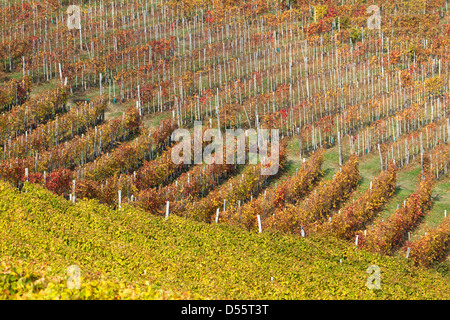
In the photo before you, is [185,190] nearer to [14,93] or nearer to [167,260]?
[167,260]

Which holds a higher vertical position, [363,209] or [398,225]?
[363,209]

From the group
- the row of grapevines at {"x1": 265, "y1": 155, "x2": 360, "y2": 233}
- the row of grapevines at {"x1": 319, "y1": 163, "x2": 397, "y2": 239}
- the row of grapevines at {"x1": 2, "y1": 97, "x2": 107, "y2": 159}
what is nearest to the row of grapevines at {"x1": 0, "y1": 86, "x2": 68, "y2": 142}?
the row of grapevines at {"x1": 2, "y1": 97, "x2": 107, "y2": 159}

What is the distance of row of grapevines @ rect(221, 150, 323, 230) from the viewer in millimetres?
25828

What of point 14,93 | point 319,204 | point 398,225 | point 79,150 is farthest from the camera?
point 14,93

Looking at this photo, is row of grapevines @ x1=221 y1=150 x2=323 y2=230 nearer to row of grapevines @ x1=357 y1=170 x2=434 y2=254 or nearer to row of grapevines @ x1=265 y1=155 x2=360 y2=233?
row of grapevines @ x1=265 y1=155 x2=360 y2=233

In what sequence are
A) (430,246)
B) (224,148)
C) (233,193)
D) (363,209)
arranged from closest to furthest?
(430,246) < (363,209) < (233,193) < (224,148)

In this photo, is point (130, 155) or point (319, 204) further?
point (130, 155)

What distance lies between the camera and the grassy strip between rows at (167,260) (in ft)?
Result: 40.8

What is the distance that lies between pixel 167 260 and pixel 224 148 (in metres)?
15.6

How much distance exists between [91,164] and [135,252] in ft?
42.8

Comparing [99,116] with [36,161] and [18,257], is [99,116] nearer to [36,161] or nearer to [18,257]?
[36,161]

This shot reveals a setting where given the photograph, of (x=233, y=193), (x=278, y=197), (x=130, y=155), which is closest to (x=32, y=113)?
(x=130, y=155)

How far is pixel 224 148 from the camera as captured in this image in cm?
3288

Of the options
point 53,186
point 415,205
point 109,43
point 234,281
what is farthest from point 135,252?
point 109,43
